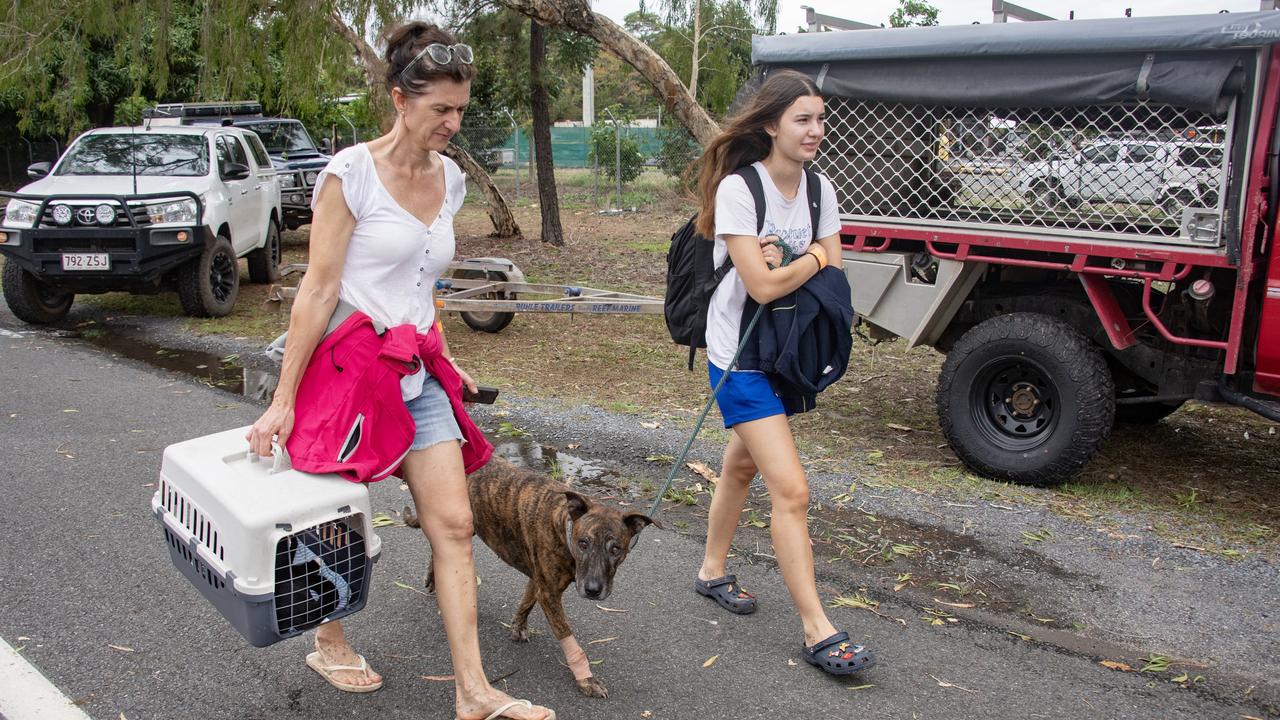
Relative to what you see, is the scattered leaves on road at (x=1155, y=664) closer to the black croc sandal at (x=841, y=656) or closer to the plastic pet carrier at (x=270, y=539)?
the black croc sandal at (x=841, y=656)

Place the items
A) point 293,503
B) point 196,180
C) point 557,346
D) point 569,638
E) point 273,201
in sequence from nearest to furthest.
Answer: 1. point 293,503
2. point 569,638
3. point 557,346
4. point 196,180
5. point 273,201

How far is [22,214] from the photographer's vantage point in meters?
9.98

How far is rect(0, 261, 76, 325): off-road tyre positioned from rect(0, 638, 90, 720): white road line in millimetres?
7717

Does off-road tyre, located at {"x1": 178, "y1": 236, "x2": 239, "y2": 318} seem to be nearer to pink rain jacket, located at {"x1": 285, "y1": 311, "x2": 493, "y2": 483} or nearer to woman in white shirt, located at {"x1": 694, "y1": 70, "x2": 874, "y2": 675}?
woman in white shirt, located at {"x1": 694, "y1": 70, "x2": 874, "y2": 675}

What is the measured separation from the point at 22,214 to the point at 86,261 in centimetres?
85

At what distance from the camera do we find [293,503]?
2852mm

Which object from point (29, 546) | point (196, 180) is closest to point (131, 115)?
point (196, 180)

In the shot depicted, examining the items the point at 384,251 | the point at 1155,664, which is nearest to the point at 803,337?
the point at 384,251

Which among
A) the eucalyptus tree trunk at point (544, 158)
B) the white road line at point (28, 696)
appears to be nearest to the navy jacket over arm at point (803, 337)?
the white road line at point (28, 696)

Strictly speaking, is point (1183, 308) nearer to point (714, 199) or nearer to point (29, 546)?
point (714, 199)

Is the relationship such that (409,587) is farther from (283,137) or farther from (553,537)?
(283,137)

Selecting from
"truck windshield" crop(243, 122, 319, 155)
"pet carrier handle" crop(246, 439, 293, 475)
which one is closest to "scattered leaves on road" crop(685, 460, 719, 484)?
"pet carrier handle" crop(246, 439, 293, 475)

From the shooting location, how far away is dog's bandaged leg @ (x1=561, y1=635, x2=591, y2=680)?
357 centimetres

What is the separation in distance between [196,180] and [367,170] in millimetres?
9051
